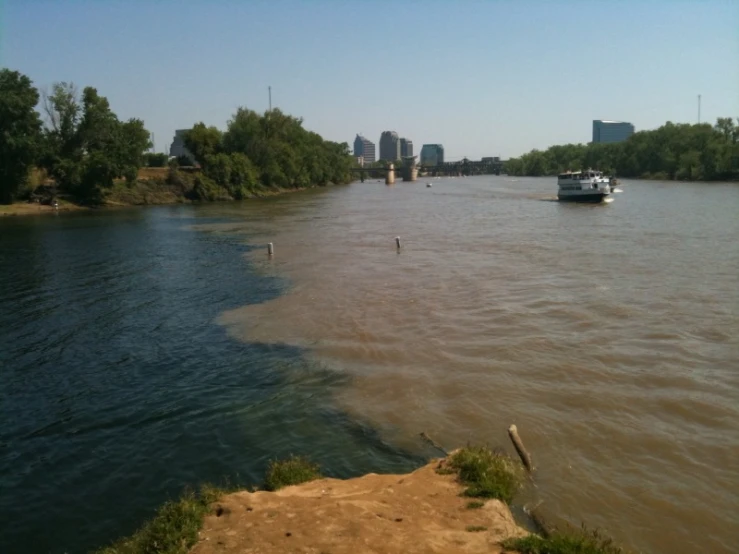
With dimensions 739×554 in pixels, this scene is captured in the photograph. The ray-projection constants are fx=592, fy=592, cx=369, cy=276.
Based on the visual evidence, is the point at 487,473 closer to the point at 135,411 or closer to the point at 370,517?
the point at 370,517

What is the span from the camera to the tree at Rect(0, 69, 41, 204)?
65.3m

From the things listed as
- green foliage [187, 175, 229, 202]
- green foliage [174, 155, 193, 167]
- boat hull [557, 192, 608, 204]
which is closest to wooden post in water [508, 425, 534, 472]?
boat hull [557, 192, 608, 204]

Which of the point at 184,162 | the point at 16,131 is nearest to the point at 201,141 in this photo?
the point at 184,162

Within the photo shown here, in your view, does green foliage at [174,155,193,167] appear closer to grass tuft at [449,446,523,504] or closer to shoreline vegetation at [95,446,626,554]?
→ shoreline vegetation at [95,446,626,554]

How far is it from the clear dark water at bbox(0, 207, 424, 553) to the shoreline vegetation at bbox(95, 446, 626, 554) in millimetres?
900

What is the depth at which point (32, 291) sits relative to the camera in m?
25.6

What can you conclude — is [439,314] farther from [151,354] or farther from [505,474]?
[505,474]

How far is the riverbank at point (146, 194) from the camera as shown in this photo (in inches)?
2763

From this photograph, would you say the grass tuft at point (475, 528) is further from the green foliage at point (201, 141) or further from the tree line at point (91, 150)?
the green foliage at point (201, 141)

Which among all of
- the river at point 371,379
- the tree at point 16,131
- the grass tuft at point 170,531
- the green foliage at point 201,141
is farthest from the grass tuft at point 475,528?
the green foliage at point 201,141

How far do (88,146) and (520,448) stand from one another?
7927 cm

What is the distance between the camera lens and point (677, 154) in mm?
124688

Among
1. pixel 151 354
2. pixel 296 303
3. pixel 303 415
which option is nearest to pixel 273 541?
pixel 303 415

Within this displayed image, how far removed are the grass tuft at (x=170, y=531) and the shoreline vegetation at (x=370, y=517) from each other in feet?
0.05
